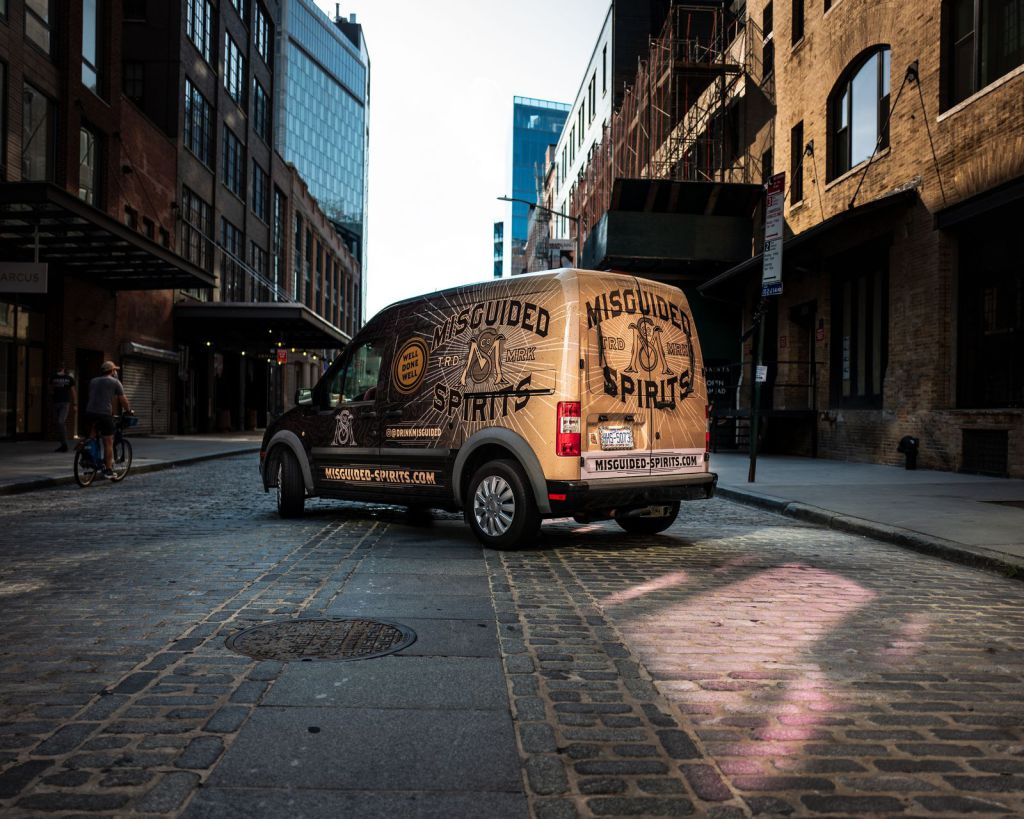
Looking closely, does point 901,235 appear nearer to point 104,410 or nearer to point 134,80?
point 104,410

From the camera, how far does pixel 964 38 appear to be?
49.4ft

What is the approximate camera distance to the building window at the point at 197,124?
3225cm

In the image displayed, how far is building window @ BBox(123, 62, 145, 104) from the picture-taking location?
30.8m

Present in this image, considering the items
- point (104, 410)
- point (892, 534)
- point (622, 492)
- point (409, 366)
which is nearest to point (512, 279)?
point (409, 366)

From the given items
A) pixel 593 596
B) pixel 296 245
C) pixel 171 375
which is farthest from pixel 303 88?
pixel 593 596

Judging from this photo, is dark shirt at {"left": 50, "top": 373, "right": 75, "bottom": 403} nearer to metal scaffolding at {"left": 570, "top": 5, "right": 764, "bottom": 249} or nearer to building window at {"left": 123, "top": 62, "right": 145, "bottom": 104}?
building window at {"left": 123, "top": 62, "right": 145, "bottom": 104}

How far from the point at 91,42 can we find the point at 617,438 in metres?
23.8

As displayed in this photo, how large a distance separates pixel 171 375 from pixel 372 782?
31.4 meters

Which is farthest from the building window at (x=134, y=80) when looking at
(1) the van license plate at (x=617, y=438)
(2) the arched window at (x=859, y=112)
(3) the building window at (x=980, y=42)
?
(1) the van license plate at (x=617, y=438)

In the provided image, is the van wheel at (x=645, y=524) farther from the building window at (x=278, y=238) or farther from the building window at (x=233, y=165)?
the building window at (x=278, y=238)

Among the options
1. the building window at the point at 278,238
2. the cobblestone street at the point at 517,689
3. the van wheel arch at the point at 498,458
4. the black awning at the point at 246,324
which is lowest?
the cobblestone street at the point at 517,689

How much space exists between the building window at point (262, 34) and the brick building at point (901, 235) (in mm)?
29574

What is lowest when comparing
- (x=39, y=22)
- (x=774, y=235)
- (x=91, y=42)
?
(x=774, y=235)

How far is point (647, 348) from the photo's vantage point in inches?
300
